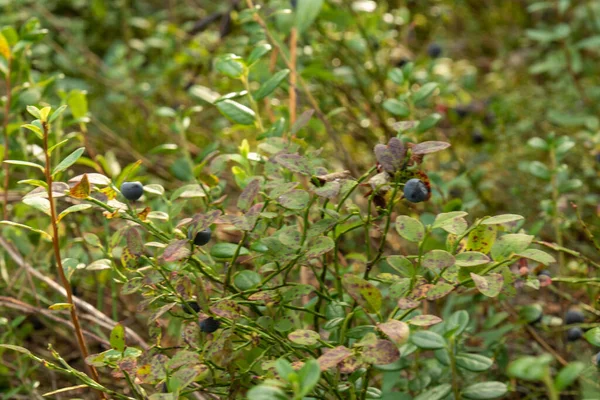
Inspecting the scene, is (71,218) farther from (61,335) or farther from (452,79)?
(452,79)

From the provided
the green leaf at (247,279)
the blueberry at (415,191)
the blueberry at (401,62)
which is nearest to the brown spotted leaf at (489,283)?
the blueberry at (415,191)

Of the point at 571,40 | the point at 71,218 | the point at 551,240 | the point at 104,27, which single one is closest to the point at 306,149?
the point at 71,218

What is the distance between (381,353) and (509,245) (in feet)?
0.75

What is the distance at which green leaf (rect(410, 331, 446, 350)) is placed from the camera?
961mm

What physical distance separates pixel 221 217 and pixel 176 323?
0.49m

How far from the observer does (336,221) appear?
985 mm

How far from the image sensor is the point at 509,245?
3.07ft

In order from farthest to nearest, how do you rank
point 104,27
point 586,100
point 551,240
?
point 104,27 < point 586,100 < point 551,240

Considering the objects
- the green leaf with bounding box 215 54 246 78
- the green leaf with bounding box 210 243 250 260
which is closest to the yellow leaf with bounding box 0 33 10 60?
the green leaf with bounding box 215 54 246 78

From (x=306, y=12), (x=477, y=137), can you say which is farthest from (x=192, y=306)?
(x=477, y=137)

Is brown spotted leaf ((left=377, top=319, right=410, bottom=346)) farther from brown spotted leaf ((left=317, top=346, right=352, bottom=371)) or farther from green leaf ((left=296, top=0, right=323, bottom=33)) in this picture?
green leaf ((left=296, top=0, right=323, bottom=33))

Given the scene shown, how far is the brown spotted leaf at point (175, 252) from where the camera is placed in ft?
2.93

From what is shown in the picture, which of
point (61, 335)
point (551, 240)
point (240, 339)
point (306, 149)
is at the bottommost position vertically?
point (551, 240)

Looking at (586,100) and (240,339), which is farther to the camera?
(586,100)
